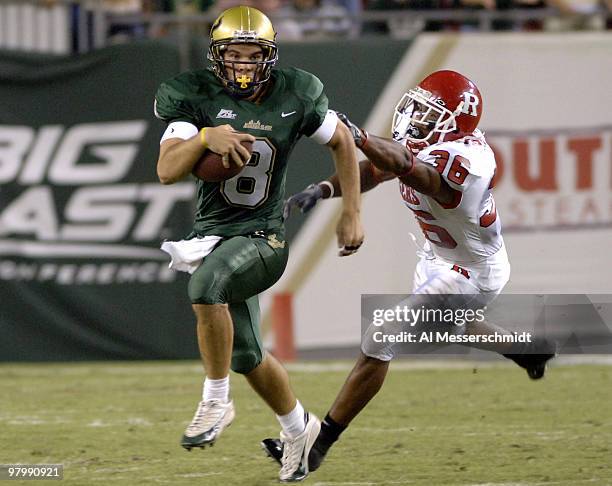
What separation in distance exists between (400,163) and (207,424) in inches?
47.9

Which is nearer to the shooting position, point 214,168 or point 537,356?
point 214,168

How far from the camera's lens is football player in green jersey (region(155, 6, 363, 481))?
4520 mm

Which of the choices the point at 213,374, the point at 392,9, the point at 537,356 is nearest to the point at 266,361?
the point at 213,374

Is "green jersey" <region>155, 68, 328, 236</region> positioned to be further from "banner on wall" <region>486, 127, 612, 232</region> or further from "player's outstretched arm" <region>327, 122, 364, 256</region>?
"banner on wall" <region>486, 127, 612, 232</region>

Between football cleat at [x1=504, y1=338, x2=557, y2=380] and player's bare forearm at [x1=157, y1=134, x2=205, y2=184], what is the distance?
1.85 metres

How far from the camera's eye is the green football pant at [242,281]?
14.8 feet

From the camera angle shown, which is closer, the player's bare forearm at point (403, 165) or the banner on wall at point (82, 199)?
the player's bare forearm at point (403, 165)

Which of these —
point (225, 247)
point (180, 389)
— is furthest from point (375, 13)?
point (225, 247)

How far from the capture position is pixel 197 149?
14.3 feet

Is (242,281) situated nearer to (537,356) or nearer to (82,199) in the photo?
(537,356)

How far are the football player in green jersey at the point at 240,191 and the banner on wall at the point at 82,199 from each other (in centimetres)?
372

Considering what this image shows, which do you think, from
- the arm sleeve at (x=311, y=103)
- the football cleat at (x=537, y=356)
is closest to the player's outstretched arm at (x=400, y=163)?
the arm sleeve at (x=311, y=103)

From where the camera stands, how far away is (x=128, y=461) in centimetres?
523

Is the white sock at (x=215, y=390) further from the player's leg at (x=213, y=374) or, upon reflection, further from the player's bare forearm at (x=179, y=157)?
the player's bare forearm at (x=179, y=157)
